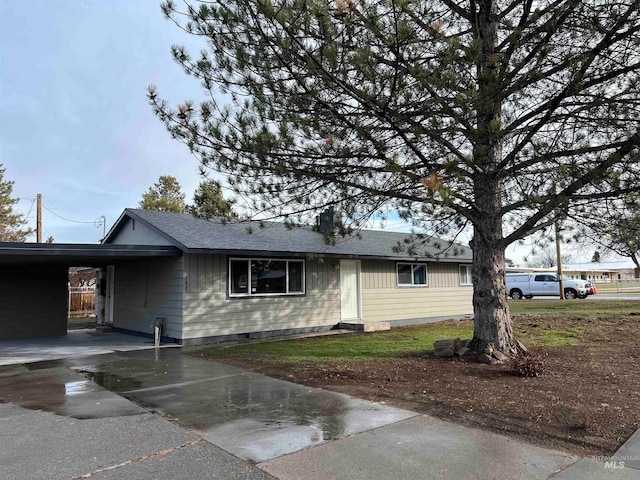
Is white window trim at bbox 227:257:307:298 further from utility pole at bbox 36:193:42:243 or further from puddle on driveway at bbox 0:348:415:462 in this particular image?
utility pole at bbox 36:193:42:243

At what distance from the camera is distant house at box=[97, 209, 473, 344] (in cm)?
1120

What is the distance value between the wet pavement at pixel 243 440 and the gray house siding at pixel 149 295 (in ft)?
14.8

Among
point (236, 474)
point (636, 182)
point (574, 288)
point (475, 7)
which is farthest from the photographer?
point (574, 288)

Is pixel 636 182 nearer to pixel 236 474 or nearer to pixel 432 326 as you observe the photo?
pixel 236 474

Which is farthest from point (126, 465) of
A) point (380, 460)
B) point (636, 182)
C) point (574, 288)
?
point (574, 288)

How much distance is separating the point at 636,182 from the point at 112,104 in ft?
39.8

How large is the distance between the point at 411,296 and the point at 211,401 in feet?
38.3

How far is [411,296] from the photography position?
1644 cm

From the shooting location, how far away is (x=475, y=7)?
664 centimetres

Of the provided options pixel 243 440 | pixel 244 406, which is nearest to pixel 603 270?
pixel 244 406

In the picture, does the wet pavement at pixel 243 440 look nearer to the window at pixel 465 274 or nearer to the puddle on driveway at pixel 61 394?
the puddle on driveway at pixel 61 394

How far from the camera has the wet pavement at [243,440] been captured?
3574 millimetres

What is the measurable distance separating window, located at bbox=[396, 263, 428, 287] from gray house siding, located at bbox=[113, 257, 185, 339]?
818 cm

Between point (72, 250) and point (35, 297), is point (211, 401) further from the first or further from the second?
point (35, 297)
